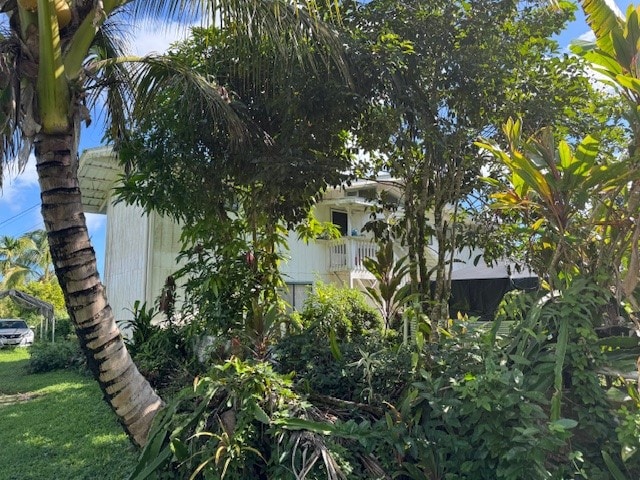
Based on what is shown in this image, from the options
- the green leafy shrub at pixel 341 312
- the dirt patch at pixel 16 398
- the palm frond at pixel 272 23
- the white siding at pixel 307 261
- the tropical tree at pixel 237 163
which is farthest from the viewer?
the white siding at pixel 307 261

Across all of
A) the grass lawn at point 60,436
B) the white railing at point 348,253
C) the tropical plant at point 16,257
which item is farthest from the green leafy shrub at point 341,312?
the tropical plant at point 16,257

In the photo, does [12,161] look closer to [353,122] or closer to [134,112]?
[134,112]

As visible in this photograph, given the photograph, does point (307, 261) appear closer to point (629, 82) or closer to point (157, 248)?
point (157, 248)

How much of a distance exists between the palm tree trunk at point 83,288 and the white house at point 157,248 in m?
9.53

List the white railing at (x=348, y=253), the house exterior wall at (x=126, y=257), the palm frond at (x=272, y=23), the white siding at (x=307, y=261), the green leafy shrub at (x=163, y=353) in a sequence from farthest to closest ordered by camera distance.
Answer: the white railing at (x=348, y=253)
the white siding at (x=307, y=261)
the house exterior wall at (x=126, y=257)
the green leafy shrub at (x=163, y=353)
the palm frond at (x=272, y=23)

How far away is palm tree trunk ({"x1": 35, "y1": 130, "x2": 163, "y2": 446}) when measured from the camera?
11.9 ft

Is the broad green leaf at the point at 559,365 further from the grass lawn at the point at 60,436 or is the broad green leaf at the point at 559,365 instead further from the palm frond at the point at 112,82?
the palm frond at the point at 112,82

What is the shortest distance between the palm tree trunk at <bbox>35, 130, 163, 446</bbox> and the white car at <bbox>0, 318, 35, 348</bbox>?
21.0m

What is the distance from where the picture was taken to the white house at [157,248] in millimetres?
13891

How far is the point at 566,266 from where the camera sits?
374 cm

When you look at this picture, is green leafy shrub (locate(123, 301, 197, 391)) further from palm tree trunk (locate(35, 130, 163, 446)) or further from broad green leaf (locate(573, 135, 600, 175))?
broad green leaf (locate(573, 135, 600, 175))

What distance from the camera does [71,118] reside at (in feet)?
12.8

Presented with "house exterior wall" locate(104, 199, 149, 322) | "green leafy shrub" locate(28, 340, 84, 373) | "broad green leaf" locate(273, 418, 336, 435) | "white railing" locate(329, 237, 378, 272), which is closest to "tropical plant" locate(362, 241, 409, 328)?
"broad green leaf" locate(273, 418, 336, 435)

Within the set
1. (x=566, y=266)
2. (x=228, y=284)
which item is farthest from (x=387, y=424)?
(x=228, y=284)
